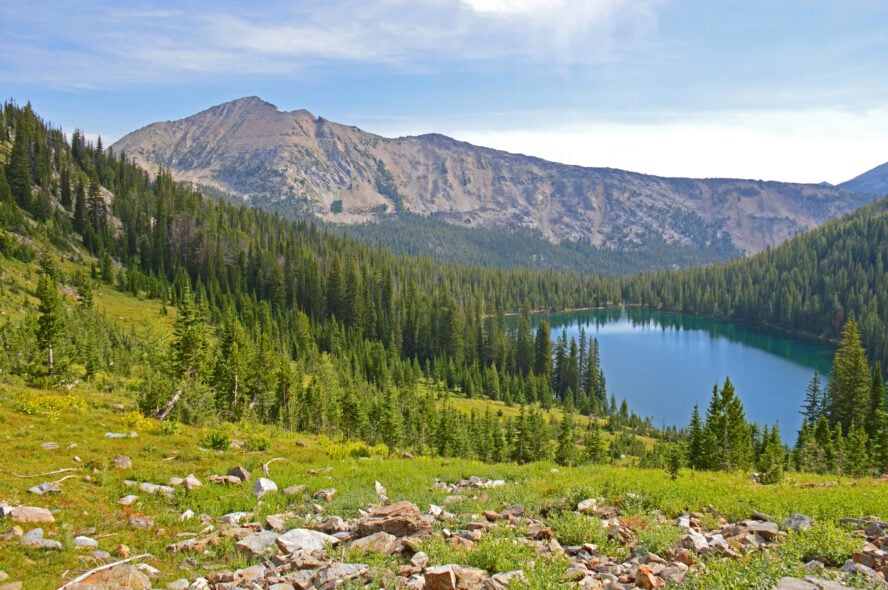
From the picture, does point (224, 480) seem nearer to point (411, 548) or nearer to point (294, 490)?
point (294, 490)

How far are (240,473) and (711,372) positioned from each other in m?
150

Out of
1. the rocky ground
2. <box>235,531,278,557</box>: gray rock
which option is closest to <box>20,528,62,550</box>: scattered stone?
the rocky ground

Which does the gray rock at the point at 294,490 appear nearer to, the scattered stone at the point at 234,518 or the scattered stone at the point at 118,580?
the scattered stone at the point at 234,518

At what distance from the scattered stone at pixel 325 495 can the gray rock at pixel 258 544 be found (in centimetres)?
392

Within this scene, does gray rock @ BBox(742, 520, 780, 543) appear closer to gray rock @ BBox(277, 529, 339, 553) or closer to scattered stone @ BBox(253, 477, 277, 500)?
gray rock @ BBox(277, 529, 339, 553)

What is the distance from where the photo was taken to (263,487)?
1805 centimetres

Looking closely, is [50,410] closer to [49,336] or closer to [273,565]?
[49,336]

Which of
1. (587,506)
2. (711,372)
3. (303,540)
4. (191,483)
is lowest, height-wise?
(711,372)

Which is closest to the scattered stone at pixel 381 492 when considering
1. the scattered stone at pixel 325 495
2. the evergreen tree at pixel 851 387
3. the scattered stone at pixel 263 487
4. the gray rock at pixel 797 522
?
the scattered stone at pixel 325 495

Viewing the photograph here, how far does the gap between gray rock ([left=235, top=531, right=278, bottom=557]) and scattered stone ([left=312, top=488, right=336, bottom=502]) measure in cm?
392

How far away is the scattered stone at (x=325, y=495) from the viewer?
693 inches

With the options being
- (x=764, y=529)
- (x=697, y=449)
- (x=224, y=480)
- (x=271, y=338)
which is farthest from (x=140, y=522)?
(x=271, y=338)

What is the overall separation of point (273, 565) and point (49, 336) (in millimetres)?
32034

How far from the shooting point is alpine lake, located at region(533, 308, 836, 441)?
365ft
